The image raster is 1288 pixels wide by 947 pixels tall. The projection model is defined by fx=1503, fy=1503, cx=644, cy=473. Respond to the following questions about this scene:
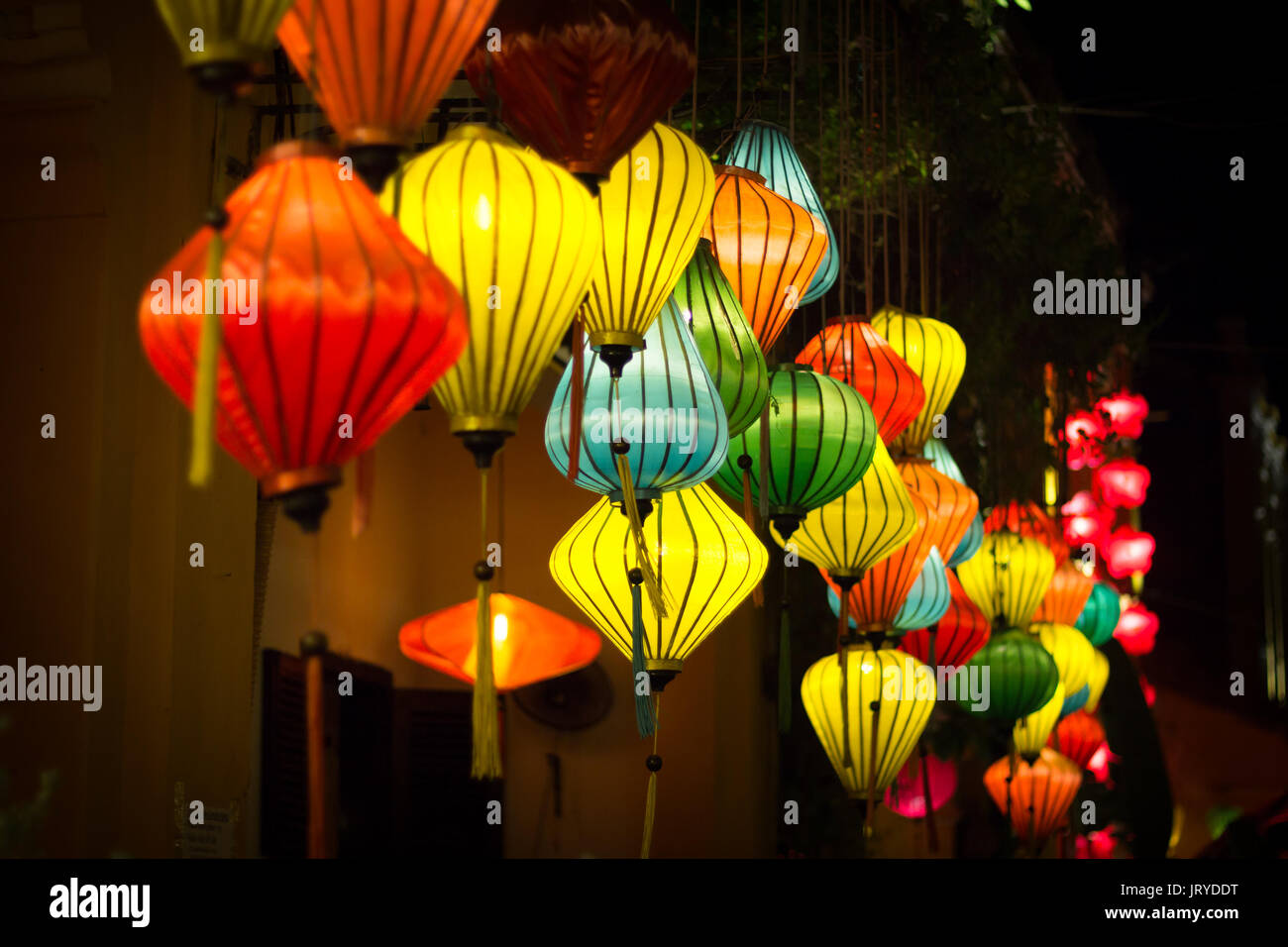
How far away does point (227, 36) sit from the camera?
1.51m

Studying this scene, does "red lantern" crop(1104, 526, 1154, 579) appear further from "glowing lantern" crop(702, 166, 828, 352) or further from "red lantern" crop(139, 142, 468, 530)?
"red lantern" crop(139, 142, 468, 530)

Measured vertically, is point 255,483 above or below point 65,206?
below

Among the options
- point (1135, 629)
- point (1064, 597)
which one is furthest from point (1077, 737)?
point (1135, 629)

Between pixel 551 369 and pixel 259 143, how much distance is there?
2.06 meters

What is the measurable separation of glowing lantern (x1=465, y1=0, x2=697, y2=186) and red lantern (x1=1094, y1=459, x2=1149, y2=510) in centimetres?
651

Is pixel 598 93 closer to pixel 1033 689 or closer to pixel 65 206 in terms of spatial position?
pixel 65 206

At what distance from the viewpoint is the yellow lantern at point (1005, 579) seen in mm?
4770

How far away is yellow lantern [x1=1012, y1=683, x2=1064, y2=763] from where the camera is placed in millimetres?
5211

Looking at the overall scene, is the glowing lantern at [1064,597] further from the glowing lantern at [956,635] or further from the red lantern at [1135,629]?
the red lantern at [1135,629]

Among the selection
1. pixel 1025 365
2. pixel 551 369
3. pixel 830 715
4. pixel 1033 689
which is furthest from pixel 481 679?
pixel 1025 365

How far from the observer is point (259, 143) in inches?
156

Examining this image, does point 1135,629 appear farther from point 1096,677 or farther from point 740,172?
point 740,172

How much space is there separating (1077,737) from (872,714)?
3.32 meters

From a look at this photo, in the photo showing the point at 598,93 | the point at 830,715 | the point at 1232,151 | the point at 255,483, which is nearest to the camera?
the point at 598,93
